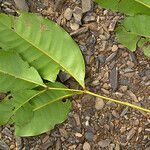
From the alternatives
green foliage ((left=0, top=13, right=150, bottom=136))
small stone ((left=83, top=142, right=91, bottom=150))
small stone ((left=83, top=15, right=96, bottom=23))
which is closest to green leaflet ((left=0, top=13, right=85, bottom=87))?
green foliage ((left=0, top=13, right=150, bottom=136))

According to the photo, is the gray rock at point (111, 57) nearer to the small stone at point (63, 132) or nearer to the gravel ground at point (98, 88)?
the gravel ground at point (98, 88)

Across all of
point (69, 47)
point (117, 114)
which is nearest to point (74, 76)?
point (69, 47)

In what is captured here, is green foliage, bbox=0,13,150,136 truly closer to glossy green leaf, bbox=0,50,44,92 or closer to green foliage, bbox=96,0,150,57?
glossy green leaf, bbox=0,50,44,92

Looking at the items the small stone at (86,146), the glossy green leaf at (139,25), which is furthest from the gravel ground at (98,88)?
the glossy green leaf at (139,25)

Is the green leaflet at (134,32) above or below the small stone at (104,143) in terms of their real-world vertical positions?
above

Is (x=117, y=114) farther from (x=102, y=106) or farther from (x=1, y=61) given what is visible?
(x=1, y=61)

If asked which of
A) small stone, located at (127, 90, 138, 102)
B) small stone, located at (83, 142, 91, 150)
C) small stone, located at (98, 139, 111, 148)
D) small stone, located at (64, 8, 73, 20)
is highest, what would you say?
small stone, located at (64, 8, 73, 20)

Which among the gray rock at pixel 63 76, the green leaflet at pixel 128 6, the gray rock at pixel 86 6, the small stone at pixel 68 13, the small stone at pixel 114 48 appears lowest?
the gray rock at pixel 63 76
